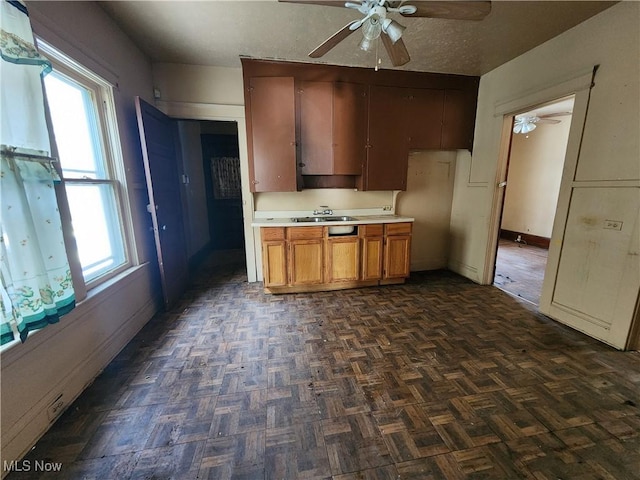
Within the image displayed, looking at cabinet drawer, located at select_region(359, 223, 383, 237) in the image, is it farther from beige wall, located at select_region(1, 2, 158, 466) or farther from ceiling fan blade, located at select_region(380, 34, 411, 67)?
beige wall, located at select_region(1, 2, 158, 466)

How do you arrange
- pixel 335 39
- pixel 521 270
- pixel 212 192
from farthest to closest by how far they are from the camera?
→ pixel 212 192 < pixel 521 270 < pixel 335 39

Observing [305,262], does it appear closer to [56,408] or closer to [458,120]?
[56,408]

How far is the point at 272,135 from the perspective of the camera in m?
2.99

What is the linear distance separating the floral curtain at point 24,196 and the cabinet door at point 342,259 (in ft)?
7.57

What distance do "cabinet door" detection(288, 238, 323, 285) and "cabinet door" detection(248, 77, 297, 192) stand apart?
699 millimetres

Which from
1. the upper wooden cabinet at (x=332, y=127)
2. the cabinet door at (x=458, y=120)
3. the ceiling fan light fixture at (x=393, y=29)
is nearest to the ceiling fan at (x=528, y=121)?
the cabinet door at (x=458, y=120)

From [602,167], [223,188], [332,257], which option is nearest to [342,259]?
[332,257]

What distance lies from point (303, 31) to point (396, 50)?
0.97m

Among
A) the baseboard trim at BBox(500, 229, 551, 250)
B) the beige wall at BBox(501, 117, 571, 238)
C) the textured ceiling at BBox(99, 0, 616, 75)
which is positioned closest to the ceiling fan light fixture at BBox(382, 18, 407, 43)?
the textured ceiling at BBox(99, 0, 616, 75)

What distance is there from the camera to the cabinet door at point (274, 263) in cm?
297

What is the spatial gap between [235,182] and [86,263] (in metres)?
3.38

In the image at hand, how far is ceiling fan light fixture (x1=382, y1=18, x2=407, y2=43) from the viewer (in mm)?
1604

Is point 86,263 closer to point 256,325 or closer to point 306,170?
point 256,325

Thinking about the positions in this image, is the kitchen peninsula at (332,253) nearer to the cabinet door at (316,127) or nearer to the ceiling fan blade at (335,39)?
→ the cabinet door at (316,127)
